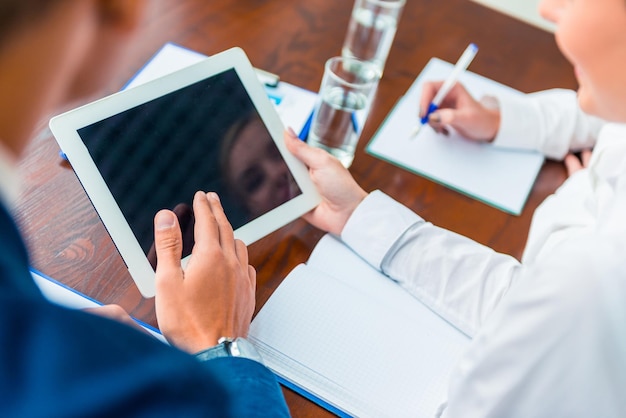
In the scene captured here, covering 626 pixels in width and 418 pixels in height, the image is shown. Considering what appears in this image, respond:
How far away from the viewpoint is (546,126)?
121 centimetres

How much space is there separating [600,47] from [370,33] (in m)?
0.53

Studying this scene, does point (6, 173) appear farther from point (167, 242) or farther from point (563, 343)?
point (563, 343)

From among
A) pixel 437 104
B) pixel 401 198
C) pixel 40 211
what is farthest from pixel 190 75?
pixel 437 104

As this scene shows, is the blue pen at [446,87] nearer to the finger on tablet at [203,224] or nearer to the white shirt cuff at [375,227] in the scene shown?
the white shirt cuff at [375,227]

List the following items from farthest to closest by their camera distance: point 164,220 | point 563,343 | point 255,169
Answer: point 255,169 → point 164,220 → point 563,343

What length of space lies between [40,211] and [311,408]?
0.44 meters

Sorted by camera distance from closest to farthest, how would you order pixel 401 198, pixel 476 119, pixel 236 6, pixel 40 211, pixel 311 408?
pixel 311 408 → pixel 40 211 → pixel 401 198 → pixel 476 119 → pixel 236 6

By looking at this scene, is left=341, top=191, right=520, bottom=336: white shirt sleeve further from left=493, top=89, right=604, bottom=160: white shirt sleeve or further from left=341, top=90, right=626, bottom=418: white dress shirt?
left=493, top=89, right=604, bottom=160: white shirt sleeve

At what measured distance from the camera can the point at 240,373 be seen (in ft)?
2.17

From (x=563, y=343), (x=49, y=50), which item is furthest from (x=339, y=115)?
(x=49, y=50)

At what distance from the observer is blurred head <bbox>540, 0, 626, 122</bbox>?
76cm

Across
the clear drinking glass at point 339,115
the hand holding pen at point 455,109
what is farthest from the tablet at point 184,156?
the hand holding pen at point 455,109

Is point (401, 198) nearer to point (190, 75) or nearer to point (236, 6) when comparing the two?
point (190, 75)

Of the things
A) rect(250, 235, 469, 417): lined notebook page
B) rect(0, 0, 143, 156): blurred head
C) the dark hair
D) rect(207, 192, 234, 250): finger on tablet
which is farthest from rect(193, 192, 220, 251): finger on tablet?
the dark hair
